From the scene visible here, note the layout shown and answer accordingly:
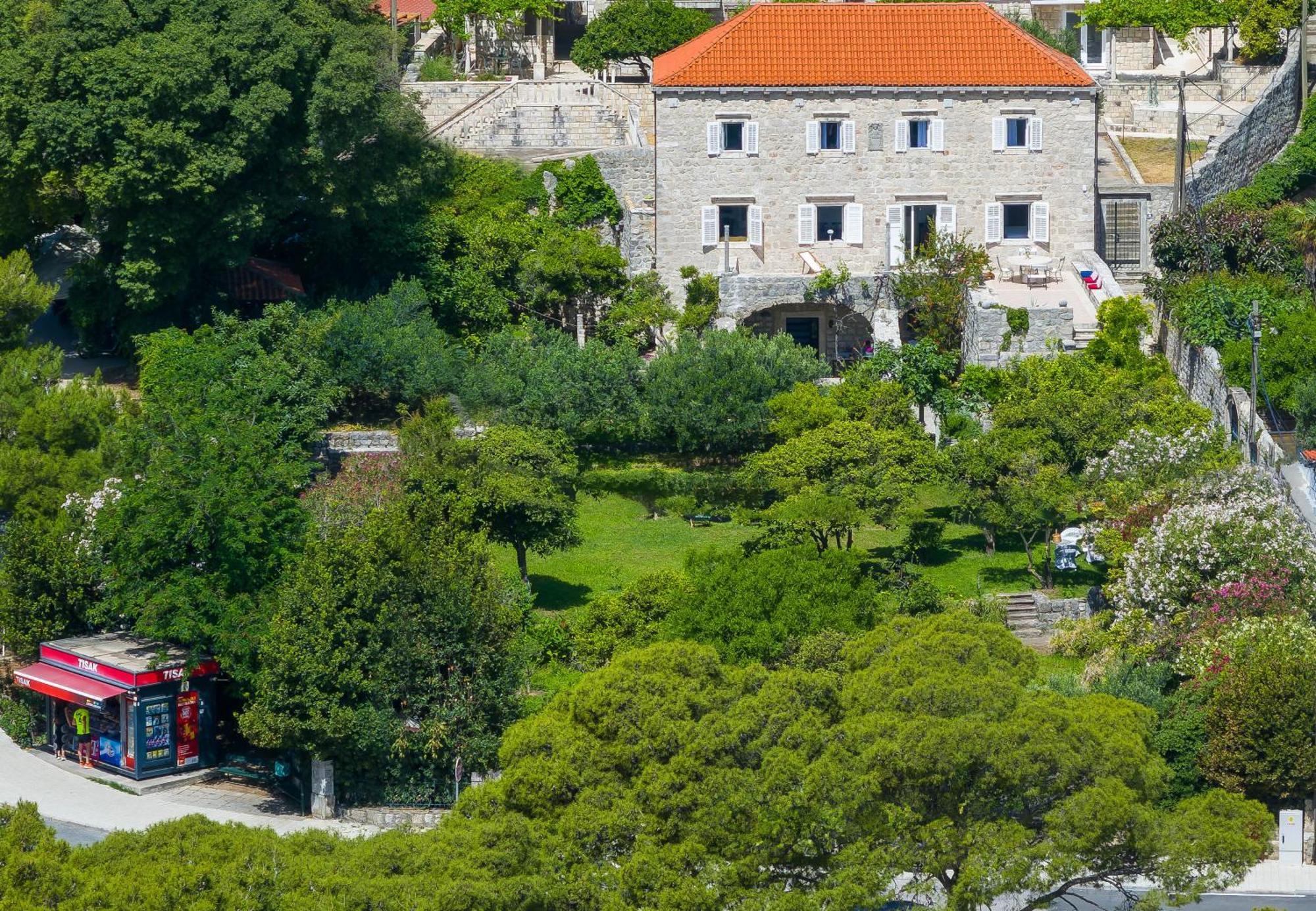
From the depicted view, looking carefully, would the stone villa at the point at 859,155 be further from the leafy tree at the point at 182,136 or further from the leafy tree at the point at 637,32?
the leafy tree at the point at 637,32

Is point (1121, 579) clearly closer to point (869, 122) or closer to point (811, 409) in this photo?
point (811, 409)

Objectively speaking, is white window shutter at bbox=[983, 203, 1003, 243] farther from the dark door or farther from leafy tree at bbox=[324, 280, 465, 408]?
leafy tree at bbox=[324, 280, 465, 408]

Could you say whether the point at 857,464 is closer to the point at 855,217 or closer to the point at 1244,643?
the point at 1244,643

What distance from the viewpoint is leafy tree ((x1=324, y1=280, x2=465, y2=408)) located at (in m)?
62.4

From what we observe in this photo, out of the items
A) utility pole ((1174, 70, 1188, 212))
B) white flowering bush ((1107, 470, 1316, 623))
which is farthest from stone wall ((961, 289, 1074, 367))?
white flowering bush ((1107, 470, 1316, 623))

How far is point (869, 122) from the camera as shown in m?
69.0

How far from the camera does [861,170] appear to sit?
Answer: 227 feet

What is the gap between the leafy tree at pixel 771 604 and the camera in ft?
157

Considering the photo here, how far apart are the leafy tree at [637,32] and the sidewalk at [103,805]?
35.7 m

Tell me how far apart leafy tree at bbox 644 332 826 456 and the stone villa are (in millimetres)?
6420

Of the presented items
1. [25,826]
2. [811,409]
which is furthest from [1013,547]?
[25,826]

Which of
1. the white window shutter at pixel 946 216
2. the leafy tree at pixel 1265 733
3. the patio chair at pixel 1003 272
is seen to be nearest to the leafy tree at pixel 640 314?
the white window shutter at pixel 946 216

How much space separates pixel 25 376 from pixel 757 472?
16891mm

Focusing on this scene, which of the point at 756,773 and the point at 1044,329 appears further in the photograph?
the point at 1044,329
